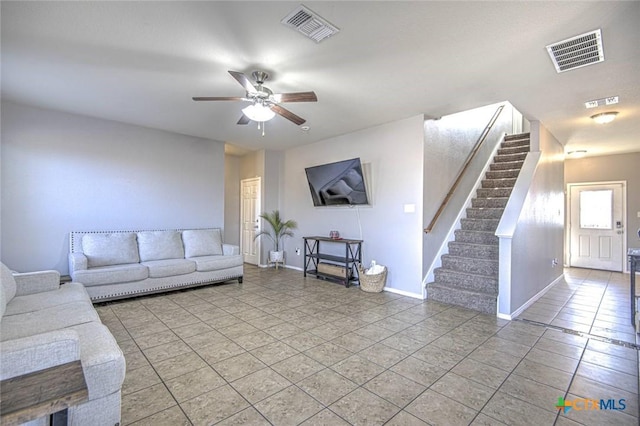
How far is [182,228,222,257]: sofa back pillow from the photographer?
5.16 meters

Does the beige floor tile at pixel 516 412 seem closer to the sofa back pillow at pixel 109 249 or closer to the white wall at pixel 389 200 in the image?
the white wall at pixel 389 200

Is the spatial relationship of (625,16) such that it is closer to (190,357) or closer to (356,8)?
(356,8)

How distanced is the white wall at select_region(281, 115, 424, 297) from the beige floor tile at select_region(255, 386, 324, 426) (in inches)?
112

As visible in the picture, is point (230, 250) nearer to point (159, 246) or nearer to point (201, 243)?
point (201, 243)

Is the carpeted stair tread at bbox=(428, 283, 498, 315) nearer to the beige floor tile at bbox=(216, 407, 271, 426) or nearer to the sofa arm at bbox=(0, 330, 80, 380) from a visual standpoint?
the beige floor tile at bbox=(216, 407, 271, 426)

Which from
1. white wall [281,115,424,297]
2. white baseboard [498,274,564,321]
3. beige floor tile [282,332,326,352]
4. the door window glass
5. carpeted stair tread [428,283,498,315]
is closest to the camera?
beige floor tile [282,332,326,352]

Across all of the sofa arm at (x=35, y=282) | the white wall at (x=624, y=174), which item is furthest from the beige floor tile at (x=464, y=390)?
the white wall at (x=624, y=174)

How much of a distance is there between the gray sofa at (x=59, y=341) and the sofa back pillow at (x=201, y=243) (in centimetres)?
212

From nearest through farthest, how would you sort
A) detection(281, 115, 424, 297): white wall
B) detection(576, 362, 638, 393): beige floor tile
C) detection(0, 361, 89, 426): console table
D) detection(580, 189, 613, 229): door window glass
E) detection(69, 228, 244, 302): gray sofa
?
1. detection(0, 361, 89, 426): console table
2. detection(576, 362, 638, 393): beige floor tile
3. detection(69, 228, 244, 302): gray sofa
4. detection(281, 115, 424, 297): white wall
5. detection(580, 189, 613, 229): door window glass

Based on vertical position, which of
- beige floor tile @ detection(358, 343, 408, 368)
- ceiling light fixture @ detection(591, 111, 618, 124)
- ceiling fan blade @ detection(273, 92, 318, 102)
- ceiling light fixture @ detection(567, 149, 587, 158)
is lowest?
beige floor tile @ detection(358, 343, 408, 368)

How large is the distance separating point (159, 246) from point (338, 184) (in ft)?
10.1

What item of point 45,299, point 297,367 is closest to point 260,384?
point 297,367

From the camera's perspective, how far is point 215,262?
495 centimetres

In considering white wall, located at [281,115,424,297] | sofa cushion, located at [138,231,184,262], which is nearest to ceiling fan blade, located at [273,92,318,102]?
white wall, located at [281,115,424,297]
